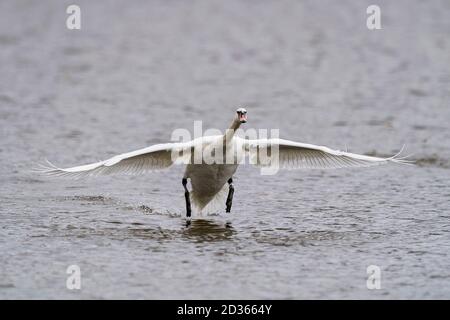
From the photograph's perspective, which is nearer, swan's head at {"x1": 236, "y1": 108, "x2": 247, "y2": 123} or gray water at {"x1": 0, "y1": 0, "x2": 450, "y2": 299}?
gray water at {"x1": 0, "y1": 0, "x2": 450, "y2": 299}

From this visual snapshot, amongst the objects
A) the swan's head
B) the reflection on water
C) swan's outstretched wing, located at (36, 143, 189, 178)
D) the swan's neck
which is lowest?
the reflection on water

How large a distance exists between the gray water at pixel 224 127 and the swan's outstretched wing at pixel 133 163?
2.58 ft

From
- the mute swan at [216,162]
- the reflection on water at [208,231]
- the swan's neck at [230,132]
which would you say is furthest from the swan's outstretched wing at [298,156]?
the reflection on water at [208,231]

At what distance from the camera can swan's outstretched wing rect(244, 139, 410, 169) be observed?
14883 millimetres

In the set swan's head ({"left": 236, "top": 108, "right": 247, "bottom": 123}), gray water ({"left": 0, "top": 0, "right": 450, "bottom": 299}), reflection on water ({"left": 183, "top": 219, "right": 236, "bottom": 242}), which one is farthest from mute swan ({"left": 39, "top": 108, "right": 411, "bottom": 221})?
gray water ({"left": 0, "top": 0, "right": 450, "bottom": 299})

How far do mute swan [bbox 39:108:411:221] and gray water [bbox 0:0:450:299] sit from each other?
0.57 meters

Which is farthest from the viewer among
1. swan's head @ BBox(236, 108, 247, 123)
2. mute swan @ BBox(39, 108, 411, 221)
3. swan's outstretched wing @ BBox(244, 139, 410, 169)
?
swan's outstretched wing @ BBox(244, 139, 410, 169)

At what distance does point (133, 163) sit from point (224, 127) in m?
7.31

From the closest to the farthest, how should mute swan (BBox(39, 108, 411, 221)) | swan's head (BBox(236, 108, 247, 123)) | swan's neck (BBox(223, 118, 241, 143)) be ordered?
swan's head (BBox(236, 108, 247, 123)) → swan's neck (BBox(223, 118, 241, 143)) → mute swan (BBox(39, 108, 411, 221))

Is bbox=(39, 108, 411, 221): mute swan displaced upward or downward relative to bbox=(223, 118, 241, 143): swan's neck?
downward

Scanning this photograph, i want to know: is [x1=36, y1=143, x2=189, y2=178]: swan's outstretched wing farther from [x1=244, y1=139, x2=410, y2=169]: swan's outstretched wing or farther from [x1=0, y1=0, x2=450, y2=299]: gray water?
[x1=244, y1=139, x2=410, y2=169]: swan's outstretched wing

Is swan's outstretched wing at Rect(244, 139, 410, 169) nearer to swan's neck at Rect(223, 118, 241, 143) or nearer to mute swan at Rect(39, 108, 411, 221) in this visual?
mute swan at Rect(39, 108, 411, 221)

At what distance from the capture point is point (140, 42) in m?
33.1
